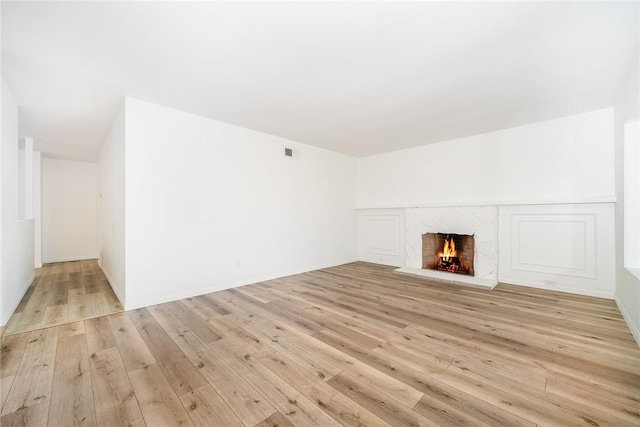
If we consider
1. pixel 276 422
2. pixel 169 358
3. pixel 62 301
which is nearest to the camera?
pixel 276 422

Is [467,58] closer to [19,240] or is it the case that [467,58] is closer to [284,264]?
[284,264]

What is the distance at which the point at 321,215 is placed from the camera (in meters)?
5.36

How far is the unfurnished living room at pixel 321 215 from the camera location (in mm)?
1632

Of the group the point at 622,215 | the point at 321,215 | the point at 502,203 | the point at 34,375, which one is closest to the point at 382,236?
the point at 321,215

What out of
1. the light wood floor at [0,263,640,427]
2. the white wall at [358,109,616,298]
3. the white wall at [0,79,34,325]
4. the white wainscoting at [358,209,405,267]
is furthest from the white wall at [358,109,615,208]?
the white wall at [0,79,34,325]

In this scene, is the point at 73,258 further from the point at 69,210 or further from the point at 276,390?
the point at 276,390

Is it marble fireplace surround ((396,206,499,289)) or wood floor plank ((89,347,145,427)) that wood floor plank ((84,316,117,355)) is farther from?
marble fireplace surround ((396,206,499,289))

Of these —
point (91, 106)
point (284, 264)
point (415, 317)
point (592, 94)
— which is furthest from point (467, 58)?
point (91, 106)

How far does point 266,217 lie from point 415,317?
2.72 meters

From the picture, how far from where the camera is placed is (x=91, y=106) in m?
3.25

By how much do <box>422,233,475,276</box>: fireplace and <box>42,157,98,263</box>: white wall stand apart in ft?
26.1

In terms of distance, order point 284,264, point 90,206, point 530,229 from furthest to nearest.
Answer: point 90,206 < point 284,264 < point 530,229

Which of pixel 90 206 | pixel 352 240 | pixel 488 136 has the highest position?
pixel 488 136

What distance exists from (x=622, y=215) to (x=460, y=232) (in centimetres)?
199
